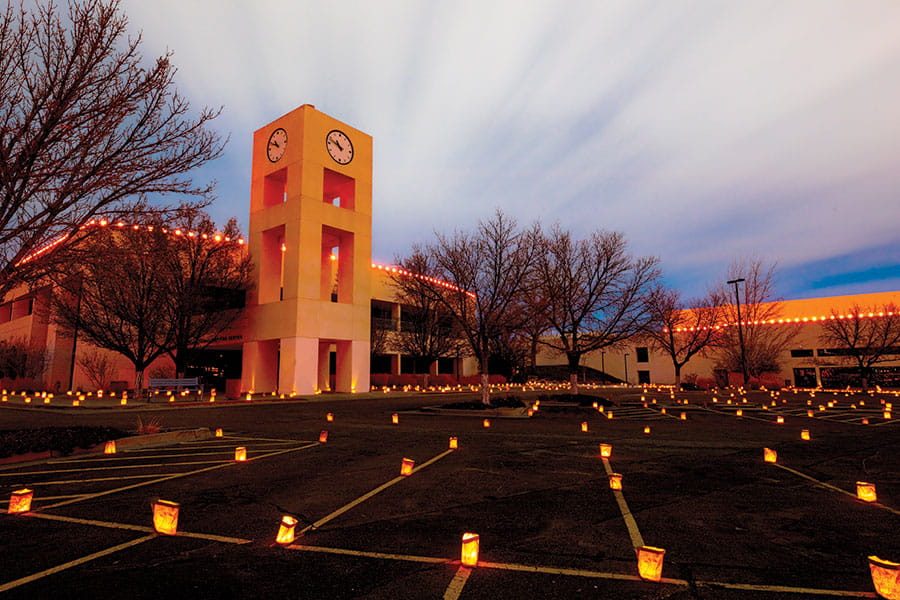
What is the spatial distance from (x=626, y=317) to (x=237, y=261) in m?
26.9

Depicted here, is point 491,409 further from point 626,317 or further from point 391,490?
point 391,490

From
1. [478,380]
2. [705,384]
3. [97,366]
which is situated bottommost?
[705,384]

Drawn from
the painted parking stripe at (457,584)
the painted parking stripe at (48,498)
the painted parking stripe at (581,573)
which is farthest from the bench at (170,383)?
the painted parking stripe at (457,584)

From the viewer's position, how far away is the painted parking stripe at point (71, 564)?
11.6 feet

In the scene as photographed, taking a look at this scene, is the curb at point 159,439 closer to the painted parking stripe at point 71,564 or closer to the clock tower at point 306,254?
the painted parking stripe at point 71,564

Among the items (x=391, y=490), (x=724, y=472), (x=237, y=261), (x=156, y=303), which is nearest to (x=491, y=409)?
(x=724, y=472)

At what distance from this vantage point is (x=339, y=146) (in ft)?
116

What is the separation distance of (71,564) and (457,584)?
319 centimetres

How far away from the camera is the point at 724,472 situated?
26.0ft

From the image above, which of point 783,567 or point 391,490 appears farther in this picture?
point 391,490

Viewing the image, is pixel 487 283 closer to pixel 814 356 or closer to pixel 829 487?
pixel 829 487

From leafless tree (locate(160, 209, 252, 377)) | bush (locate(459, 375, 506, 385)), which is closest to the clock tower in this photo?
leafless tree (locate(160, 209, 252, 377))

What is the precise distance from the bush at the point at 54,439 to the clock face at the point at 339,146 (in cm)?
2779

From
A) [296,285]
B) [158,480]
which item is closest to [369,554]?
[158,480]
